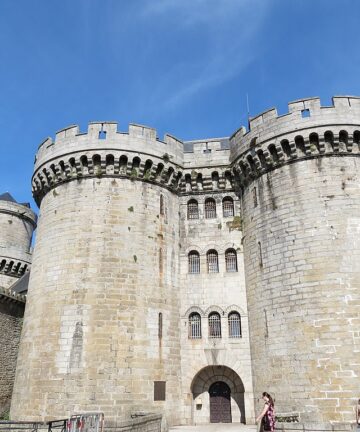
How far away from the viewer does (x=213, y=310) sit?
18344mm

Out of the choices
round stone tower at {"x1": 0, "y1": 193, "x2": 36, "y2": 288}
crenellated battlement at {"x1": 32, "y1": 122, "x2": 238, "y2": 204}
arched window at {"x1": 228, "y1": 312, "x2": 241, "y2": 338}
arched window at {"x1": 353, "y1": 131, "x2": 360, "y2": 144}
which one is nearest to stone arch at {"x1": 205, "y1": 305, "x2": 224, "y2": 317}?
arched window at {"x1": 228, "y1": 312, "x2": 241, "y2": 338}

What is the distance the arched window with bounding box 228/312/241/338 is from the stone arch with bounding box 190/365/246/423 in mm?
1416

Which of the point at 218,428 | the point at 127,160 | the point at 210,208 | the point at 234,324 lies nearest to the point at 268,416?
the point at 218,428

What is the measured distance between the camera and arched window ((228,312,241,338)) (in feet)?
58.7

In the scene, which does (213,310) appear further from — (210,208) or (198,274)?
(210,208)

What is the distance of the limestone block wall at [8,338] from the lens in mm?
20781

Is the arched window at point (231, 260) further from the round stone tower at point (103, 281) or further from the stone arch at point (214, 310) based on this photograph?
the round stone tower at point (103, 281)

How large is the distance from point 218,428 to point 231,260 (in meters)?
7.05

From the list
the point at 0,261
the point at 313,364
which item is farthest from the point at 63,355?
the point at 0,261

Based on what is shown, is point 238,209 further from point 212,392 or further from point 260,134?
point 212,392

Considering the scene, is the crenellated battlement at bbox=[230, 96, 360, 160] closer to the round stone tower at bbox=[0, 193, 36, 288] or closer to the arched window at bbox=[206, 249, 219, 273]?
the arched window at bbox=[206, 249, 219, 273]

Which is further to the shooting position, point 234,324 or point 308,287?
point 234,324

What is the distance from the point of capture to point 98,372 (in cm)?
1549

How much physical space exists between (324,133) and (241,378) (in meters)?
10.7
